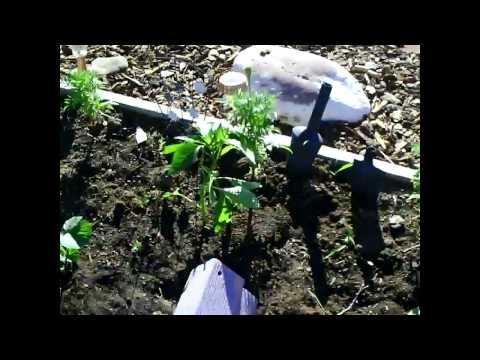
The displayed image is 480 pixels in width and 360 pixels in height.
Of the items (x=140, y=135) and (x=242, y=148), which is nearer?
(x=242, y=148)

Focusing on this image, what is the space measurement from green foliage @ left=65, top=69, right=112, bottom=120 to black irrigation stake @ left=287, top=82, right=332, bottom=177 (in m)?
0.98

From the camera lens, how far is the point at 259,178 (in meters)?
2.90

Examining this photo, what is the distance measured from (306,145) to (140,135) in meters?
0.86

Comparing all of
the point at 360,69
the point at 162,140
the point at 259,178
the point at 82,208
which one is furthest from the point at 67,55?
the point at 360,69

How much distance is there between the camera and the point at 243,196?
2385mm

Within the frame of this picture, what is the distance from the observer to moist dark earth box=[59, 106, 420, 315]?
2480 mm

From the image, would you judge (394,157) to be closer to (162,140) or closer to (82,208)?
(162,140)

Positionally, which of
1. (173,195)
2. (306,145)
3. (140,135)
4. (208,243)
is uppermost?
(306,145)

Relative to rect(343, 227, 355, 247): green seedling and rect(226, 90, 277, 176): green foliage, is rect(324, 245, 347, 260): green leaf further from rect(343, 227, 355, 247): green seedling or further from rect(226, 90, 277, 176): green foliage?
rect(226, 90, 277, 176): green foliage

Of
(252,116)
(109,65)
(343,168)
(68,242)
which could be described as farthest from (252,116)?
(109,65)

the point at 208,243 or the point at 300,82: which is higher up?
the point at 300,82

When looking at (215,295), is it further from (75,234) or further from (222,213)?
(75,234)

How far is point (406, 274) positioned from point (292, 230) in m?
0.52

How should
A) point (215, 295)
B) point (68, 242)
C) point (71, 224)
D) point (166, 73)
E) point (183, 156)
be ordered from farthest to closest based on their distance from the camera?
1. point (166, 73)
2. point (183, 156)
3. point (71, 224)
4. point (68, 242)
5. point (215, 295)
